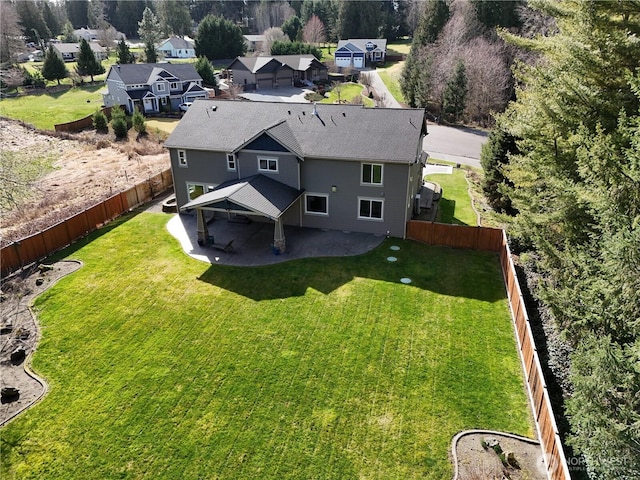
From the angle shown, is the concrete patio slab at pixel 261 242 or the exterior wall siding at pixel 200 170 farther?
the exterior wall siding at pixel 200 170

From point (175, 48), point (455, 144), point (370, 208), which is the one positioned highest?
point (175, 48)

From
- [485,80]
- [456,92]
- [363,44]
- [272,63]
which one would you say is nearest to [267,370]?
[456,92]

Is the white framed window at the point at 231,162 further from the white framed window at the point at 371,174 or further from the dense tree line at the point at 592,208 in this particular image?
the dense tree line at the point at 592,208

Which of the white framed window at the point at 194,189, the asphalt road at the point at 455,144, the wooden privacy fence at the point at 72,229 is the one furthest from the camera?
the asphalt road at the point at 455,144

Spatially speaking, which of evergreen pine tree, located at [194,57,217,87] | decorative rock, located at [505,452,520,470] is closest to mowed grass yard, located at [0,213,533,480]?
decorative rock, located at [505,452,520,470]

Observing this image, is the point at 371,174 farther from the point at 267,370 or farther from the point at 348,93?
the point at 348,93

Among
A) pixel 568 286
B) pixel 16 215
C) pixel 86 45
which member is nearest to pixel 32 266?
pixel 16 215

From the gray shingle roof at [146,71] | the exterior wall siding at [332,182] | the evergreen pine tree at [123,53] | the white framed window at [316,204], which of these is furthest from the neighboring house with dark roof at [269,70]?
the white framed window at [316,204]
